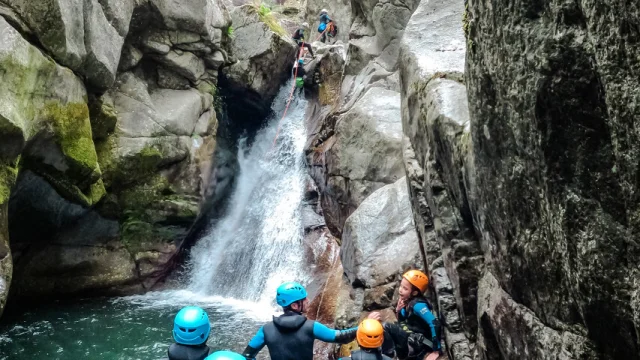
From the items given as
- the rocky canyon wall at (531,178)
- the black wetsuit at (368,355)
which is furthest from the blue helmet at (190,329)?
the rocky canyon wall at (531,178)

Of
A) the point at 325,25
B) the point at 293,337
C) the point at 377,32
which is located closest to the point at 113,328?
the point at 293,337

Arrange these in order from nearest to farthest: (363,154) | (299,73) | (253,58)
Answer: (363,154) < (253,58) < (299,73)

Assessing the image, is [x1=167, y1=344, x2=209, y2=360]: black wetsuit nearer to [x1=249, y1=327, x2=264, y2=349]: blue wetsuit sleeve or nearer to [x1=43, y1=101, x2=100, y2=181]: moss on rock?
[x1=249, y1=327, x2=264, y2=349]: blue wetsuit sleeve

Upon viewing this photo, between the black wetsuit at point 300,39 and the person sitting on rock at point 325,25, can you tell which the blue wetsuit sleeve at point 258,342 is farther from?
the person sitting on rock at point 325,25

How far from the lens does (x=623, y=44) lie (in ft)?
8.16

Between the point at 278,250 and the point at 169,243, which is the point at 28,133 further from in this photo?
the point at 278,250

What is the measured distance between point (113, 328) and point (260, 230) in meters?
5.91

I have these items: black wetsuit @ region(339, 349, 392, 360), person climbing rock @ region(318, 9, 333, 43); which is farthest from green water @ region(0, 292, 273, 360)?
person climbing rock @ region(318, 9, 333, 43)

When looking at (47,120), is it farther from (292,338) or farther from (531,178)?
(531,178)

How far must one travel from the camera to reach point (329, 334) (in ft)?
17.4

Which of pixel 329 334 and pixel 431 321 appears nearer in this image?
pixel 329 334

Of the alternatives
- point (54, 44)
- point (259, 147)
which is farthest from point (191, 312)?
point (259, 147)

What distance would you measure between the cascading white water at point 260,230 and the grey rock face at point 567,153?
9.94 m

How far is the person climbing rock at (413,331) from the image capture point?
20.5ft
